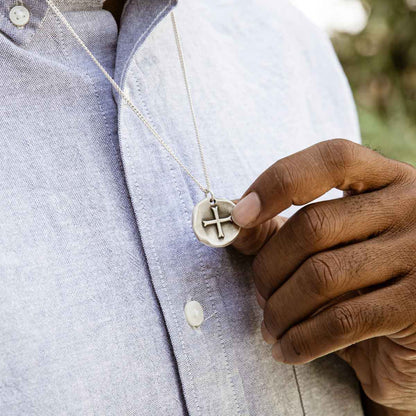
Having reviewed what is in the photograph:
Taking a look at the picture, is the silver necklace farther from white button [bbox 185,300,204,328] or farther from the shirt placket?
white button [bbox 185,300,204,328]

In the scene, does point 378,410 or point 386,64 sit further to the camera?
point 386,64

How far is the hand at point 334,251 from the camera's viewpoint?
0.95m

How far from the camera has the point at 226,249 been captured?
3.61ft

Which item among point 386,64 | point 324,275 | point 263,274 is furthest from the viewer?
point 386,64

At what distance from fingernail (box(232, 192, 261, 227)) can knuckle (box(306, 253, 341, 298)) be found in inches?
5.2

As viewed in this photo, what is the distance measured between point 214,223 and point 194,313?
17 centimetres

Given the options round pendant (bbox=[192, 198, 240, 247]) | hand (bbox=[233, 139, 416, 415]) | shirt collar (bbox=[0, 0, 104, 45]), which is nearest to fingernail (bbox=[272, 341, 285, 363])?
hand (bbox=[233, 139, 416, 415])

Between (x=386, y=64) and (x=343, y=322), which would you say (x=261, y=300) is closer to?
(x=343, y=322)

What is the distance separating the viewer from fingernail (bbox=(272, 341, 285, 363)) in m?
1.02

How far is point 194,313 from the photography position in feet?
3.31

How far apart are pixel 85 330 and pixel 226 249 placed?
32 centimetres

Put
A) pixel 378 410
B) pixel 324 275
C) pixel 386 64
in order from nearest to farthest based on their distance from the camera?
pixel 324 275, pixel 378 410, pixel 386 64

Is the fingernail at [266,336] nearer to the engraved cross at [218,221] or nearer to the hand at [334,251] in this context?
the hand at [334,251]

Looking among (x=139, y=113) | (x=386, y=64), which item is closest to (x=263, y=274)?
(x=139, y=113)
